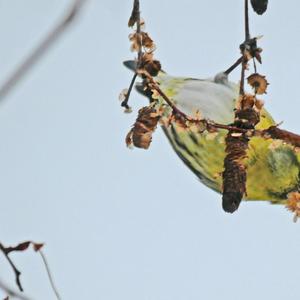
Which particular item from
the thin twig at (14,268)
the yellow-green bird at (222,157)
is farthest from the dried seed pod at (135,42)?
the yellow-green bird at (222,157)

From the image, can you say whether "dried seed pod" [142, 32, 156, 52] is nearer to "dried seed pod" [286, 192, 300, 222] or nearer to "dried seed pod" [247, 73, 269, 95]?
"dried seed pod" [247, 73, 269, 95]

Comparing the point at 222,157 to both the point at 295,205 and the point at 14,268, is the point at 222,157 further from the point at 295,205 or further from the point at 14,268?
the point at 14,268

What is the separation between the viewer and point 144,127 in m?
0.84

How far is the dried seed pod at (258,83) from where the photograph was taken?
2.82 ft

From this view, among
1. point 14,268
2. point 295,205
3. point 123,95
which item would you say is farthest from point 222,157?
point 14,268

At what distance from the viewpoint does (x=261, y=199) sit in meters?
1.54

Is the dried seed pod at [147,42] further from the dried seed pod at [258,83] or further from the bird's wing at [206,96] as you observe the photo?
the bird's wing at [206,96]

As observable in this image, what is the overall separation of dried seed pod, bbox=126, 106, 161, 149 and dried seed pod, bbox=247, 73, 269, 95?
4.9 inches

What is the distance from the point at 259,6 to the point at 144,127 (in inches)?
7.7

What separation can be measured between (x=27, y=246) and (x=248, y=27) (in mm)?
360

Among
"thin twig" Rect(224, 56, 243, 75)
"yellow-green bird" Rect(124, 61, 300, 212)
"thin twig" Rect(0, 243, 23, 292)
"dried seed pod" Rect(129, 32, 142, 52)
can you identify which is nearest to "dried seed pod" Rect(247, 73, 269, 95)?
"thin twig" Rect(224, 56, 243, 75)

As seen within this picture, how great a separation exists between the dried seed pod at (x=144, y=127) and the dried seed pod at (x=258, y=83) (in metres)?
0.12

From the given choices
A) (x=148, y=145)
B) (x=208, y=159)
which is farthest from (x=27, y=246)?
(x=208, y=159)

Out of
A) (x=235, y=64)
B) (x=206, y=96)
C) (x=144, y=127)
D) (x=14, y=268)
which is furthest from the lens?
(x=206, y=96)
